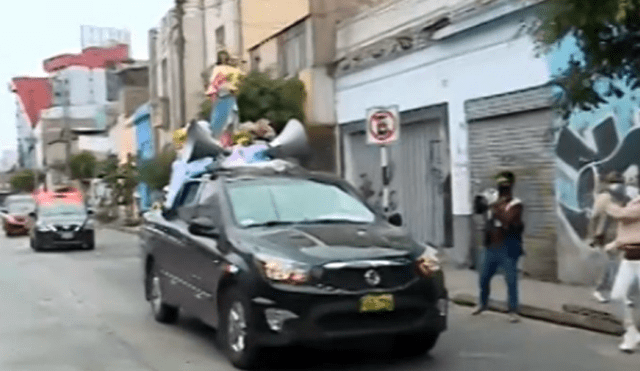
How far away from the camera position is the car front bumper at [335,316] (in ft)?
25.8

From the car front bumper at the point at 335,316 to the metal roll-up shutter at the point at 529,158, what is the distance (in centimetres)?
637

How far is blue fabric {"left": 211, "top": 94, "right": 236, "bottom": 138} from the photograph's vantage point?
1512 cm

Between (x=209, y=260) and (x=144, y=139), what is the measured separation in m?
39.6

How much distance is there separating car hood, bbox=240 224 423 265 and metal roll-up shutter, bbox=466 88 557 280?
19.5ft

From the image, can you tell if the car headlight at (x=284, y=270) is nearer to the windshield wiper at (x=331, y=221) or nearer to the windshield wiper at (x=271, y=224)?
the windshield wiper at (x=271, y=224)

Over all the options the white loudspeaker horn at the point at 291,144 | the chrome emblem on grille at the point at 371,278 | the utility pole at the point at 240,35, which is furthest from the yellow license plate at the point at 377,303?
the utility pole at the point at 240,35

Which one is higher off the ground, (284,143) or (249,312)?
(284,143)

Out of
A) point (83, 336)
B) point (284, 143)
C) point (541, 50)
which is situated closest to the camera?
point (541, 50)

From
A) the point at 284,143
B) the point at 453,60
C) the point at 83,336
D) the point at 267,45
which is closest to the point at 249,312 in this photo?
the point at 83,336

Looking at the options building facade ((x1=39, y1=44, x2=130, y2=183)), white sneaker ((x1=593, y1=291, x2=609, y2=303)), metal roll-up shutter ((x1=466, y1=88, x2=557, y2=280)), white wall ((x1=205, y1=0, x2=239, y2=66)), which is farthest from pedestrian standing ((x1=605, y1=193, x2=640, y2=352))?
building facade ((x1=39, y1=44, x2=130, y2=183))

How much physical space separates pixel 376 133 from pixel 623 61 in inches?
239

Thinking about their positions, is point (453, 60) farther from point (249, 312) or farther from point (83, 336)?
point (249, 312)

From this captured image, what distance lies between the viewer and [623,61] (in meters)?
8.60

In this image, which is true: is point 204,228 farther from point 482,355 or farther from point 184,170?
point 184,170
